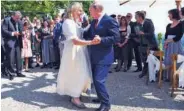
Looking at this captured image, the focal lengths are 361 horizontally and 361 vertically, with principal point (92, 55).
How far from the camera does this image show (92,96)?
6699mm

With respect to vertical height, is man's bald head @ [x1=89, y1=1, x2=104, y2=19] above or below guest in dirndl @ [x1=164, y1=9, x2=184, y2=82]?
above

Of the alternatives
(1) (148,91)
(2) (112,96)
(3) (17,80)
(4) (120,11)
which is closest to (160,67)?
(1) (148,91)

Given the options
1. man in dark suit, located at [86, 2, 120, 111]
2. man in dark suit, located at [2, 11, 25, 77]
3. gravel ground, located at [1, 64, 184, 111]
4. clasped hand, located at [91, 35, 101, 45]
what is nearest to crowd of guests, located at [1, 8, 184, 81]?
man in dark suit, located at [2, 11, 25, 77]

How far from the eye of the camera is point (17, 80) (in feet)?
28.2

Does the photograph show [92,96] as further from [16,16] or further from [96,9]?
[16,16]

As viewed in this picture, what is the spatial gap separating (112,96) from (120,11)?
5.42 metres

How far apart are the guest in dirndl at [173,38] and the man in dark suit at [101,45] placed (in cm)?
217

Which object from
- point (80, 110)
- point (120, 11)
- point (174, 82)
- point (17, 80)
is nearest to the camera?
point (80, 110)

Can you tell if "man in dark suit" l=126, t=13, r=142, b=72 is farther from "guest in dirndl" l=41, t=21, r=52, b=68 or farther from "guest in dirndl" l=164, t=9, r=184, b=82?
"guest in dirndl" l=41, t=21, r=52, b=68

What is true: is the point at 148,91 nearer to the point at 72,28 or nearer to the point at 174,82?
the point at 174,82

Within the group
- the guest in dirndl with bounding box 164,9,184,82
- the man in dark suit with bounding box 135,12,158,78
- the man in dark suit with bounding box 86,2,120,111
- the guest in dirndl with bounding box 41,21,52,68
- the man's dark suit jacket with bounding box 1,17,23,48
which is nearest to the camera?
the man in dark suit with bounding box 86,2,120,111

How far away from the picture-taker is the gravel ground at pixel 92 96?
6.01m

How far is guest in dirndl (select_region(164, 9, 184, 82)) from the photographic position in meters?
7.34

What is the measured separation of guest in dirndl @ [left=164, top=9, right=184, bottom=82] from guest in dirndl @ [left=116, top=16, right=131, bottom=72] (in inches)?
92.7
